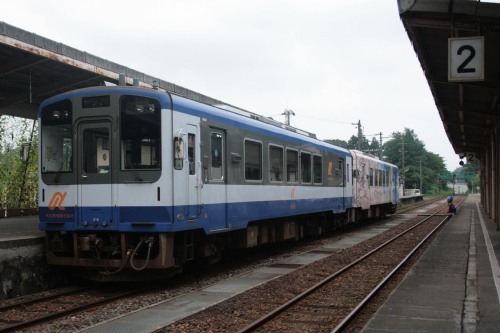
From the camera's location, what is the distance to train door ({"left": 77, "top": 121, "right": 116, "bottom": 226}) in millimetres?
8508

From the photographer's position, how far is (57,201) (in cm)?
881

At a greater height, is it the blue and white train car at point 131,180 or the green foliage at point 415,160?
the green foliage at point 415,160

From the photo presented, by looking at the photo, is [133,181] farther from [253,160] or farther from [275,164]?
[275,164]

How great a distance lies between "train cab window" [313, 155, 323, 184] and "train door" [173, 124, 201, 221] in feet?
21.9

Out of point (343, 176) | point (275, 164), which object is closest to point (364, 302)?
point (275, 164)

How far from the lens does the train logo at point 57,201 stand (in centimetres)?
877

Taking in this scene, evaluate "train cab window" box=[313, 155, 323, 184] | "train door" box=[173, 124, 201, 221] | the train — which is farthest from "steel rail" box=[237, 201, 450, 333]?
"train cab window" box=[313, 155, 323, 184]

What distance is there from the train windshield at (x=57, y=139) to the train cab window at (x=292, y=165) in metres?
5.74

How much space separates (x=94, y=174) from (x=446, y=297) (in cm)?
579

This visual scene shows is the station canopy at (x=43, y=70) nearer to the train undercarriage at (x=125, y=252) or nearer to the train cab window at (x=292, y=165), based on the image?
the train cab window at (x=292, y=165)

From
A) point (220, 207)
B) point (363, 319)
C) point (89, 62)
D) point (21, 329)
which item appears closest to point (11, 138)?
point (89, 62)

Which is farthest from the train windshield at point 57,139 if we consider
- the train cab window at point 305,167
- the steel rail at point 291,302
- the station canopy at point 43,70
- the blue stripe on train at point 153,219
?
the train cab window at point 305,167

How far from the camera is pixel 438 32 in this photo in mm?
10633

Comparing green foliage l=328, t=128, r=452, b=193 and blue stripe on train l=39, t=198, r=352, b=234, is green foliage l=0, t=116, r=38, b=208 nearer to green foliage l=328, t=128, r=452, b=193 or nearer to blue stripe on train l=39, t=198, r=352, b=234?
blue stripe on train l=39, t=198, r=352, b=234
